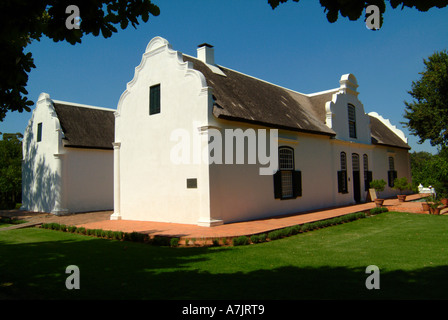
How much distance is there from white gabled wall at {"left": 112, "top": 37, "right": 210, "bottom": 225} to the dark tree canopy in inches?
358

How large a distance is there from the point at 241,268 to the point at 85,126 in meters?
18.6

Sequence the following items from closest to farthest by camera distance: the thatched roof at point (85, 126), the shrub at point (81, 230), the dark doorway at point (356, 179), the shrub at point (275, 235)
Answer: the shrub at point (275, 235)
the shrub at point (81, 230)
the thatched roof at point (85, 126)
the dark doorway at point (356, 179)

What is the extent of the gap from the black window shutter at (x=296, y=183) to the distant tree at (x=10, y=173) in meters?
20.8

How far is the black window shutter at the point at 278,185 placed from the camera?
16.2m

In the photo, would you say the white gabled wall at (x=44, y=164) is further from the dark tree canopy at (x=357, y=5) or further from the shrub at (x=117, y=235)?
the dark tree canopy at (x=357, y=5)

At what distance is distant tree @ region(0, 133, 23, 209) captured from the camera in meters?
26.1

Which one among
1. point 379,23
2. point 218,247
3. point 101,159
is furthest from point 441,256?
point 101,159

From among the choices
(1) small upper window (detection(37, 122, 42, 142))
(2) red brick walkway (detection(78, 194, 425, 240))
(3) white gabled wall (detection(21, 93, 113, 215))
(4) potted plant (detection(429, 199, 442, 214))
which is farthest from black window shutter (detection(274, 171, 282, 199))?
(1) small upper window (detection(37, 122, 42, 142))

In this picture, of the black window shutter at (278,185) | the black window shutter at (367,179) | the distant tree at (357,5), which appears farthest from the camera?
the black window shutter at (367,179)

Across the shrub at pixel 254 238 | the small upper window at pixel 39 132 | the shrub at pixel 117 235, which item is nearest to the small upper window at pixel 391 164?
the shrub at pixel 254 238

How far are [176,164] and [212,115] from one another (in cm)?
264

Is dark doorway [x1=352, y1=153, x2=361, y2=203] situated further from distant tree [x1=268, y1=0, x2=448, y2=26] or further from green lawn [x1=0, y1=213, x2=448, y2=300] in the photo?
distant tree [x1=268, y1=0, x2=448, y2=26]

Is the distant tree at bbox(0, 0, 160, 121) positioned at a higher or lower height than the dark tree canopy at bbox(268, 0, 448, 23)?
higher
